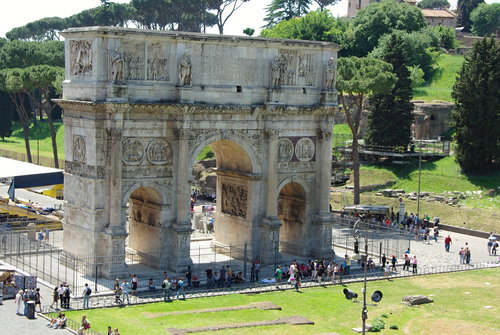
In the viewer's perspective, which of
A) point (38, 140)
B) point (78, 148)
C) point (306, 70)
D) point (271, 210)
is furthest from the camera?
point (38, 140)

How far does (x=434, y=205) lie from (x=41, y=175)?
104 ft

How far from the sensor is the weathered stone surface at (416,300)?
4853cm

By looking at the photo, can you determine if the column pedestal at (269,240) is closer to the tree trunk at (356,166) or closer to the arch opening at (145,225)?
the arch opening at (145,225)

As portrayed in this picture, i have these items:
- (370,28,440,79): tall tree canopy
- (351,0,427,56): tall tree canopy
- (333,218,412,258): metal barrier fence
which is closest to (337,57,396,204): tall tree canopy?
(333,218,412,258): metal barrier fence

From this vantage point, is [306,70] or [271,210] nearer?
[271,210]

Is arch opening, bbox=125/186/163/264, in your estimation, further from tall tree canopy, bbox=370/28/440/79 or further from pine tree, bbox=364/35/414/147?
tall tree canopy, bbox=370/28/440/79

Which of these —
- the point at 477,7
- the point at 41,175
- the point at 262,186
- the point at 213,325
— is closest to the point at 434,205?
the point at 262,186

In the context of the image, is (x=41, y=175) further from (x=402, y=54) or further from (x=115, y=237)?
(x=402, y=54)

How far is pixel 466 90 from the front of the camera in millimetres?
80000

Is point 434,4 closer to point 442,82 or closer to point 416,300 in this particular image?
point 442,82

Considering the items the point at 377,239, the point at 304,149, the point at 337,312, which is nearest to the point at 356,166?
the point at 377,239

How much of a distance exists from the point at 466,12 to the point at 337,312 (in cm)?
11382

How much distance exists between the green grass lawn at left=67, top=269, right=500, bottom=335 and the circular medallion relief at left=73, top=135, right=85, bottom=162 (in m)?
10.3

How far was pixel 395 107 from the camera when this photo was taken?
278ft
